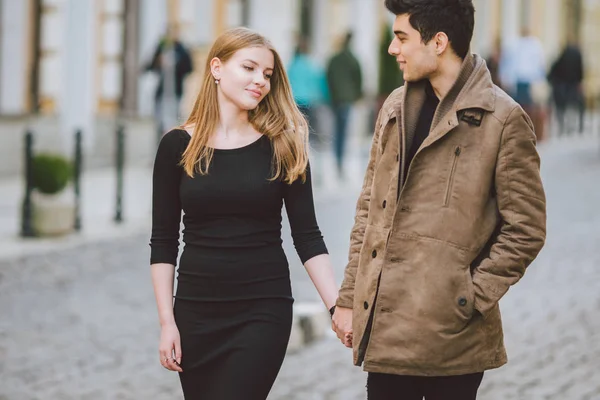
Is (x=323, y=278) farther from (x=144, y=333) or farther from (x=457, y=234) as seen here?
(x=144, y=333)

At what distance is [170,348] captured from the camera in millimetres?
3994

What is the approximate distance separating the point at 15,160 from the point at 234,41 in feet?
46.7

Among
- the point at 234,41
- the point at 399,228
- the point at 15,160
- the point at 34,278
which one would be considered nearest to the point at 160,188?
the point at 234,41

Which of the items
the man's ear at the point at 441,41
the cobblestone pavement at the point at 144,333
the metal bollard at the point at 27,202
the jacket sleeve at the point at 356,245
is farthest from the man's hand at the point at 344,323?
the metal bollard at the point at 27,202

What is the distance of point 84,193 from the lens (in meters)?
16.4

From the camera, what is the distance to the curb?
26.7 ft

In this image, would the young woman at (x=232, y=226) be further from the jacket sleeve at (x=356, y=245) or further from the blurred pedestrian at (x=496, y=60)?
the blurred pedestrian at (x=496, y=60)

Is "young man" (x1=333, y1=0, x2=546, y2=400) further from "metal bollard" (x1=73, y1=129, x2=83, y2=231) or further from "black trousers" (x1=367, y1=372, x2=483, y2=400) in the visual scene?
"metal bollard" (x1=73, y1=129, x2=83, y2=231)

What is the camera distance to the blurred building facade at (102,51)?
18750 millimetres

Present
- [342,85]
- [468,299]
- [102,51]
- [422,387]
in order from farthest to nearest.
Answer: [102,51], [342,85], [422,387], [468,299]

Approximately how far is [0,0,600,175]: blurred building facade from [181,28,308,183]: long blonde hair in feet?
39.0

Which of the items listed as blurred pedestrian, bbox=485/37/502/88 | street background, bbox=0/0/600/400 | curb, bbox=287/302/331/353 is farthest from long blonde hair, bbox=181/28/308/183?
blurred pedestrian, bbox=485/37/502/88

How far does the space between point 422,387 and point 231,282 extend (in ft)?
1.97

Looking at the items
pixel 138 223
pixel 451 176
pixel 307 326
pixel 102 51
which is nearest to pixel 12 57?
pixel 102 51
